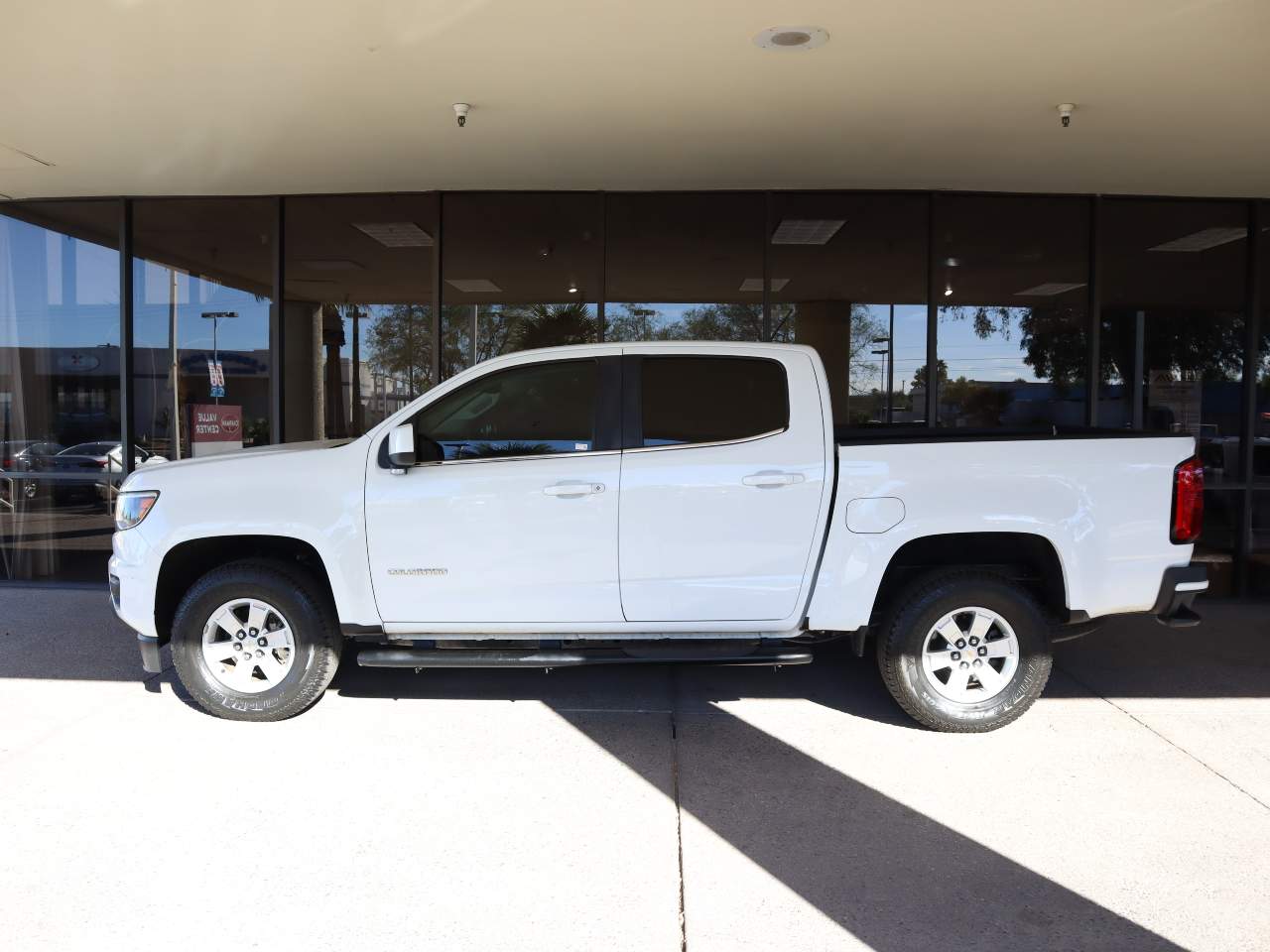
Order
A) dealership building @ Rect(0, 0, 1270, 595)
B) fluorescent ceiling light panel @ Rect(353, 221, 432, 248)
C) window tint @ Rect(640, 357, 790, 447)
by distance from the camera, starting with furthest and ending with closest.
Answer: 1. fluorescent ceiling light panel @ Rect(353, 221, 432, 248)
2. dealership building @ Rect(0, 0, 1270, 595)
3. window tint @ Rect(640, 357, 790, 447)

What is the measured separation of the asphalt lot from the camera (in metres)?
2.98

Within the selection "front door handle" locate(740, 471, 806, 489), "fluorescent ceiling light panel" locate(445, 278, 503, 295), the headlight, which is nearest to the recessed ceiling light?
"front door handle" locate(740, 471, 806, 489)

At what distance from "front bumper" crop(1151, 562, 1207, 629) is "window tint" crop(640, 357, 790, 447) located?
2.00 meters

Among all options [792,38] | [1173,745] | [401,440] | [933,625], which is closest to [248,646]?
[401,440]

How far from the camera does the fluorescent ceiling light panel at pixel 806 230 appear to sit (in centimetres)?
844

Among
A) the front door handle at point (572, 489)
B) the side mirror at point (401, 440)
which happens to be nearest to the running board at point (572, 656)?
the front door handle at point (572, 489)

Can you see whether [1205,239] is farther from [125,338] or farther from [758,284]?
[125,338]

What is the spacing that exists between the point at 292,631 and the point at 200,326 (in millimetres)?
5261

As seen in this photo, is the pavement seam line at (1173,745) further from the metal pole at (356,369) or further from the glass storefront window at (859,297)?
the metal pole at (356,369)

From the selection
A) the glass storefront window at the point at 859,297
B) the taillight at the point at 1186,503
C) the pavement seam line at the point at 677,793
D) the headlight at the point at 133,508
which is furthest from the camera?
the glass storefront window at the point at 859,297

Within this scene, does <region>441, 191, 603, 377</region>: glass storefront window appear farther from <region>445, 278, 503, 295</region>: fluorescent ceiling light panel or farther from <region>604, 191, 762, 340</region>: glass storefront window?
<region>604, 191, 762, 340</region>: glass storefront window

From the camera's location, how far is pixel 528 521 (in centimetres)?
461

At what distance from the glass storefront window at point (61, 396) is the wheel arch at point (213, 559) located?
4.41m

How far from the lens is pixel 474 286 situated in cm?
872
